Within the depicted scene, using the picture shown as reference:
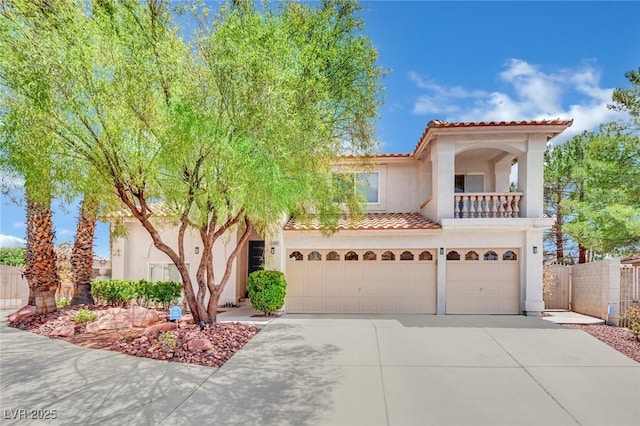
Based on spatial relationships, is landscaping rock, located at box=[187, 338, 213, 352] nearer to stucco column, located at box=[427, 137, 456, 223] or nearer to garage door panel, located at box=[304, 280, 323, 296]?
garage door panel, located at box=[304, 280, 323, 296]

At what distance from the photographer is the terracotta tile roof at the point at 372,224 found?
13.6 metres

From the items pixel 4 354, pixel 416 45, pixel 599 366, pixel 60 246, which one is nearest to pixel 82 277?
pixel 60 246

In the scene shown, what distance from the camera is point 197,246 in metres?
15.3

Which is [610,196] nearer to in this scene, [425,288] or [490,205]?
[490,205]

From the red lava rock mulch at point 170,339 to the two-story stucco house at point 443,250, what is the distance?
12.7ft

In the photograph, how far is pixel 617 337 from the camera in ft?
33.2

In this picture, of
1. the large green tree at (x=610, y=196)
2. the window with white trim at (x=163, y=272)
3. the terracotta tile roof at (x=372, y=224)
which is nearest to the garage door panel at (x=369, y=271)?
the terracotta tile roof at (x=372, y=224)

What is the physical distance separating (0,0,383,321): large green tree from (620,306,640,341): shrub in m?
9.02

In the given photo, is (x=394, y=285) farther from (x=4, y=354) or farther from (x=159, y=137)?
(x=4, y=354)

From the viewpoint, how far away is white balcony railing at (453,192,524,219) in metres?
13.5

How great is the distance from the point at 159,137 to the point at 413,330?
809 cm

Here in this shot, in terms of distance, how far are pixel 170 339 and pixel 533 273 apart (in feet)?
37.8

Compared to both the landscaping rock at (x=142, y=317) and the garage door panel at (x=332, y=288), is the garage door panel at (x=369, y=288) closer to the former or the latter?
the garage door panel at (x=332, y=288)

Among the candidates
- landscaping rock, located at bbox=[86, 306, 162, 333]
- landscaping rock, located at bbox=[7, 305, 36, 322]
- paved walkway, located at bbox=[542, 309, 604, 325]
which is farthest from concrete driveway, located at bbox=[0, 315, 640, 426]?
paved walkway, located at bbox=[542, 309, 604, 325]
